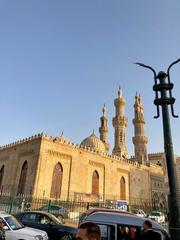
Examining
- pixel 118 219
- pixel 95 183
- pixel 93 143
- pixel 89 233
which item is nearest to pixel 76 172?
pixel 95 183

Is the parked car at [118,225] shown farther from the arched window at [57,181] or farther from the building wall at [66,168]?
the arched window at [57,181]

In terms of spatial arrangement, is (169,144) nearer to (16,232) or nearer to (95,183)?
(16,232)

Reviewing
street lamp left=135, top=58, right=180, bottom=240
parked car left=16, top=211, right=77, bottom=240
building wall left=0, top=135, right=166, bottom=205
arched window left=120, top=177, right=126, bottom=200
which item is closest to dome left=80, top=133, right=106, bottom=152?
building wall left=0, top=135, right=166, bottom=205

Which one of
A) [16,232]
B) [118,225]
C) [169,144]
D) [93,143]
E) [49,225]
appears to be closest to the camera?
[169,144]

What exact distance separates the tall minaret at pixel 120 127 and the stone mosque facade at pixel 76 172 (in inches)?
6.2

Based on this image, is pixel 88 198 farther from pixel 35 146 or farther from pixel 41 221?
pixel 41 221

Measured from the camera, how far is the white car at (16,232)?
6504 mm

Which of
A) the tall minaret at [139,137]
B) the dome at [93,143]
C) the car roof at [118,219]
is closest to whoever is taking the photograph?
the car roof at [118,219]

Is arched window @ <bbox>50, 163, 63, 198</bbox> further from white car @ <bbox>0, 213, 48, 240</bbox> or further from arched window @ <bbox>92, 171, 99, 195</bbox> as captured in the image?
white car @ <bbox>0, 213, 48, 240</bbox>

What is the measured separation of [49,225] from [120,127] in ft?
101

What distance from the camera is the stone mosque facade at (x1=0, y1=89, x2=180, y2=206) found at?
2339 centimetres

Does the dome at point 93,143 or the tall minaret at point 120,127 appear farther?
the tall minaret at point 120,127

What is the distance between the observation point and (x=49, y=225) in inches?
341

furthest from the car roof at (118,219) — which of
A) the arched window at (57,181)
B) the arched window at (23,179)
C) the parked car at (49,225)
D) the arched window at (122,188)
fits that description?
the arched window at (122,188)
